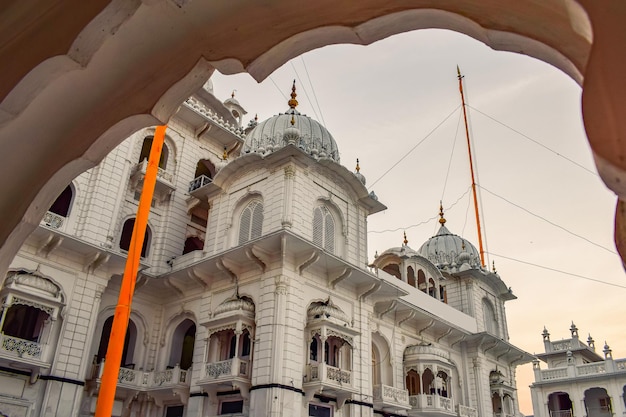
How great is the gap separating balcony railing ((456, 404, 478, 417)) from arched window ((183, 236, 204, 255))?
1453 centimetres

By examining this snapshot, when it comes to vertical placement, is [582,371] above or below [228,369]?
above

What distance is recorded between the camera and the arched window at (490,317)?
3072cm

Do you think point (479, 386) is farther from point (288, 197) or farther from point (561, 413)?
point (288, 197)

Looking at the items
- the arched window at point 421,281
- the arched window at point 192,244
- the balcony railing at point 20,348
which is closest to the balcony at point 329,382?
the balcony railing at point 20,348

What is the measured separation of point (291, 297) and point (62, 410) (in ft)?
26.9

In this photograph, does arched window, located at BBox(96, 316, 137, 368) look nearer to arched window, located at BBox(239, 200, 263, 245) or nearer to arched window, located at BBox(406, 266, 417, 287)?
arched window, located at BBox(239, 200, 263, 245)

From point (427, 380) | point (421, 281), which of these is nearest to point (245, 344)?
point (427, 380)

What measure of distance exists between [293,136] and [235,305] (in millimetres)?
7363

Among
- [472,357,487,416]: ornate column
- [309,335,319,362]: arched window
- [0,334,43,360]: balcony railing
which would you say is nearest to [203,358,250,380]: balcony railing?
[309,335,319,362]: arched window

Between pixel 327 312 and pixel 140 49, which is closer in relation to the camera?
pixel 140 49

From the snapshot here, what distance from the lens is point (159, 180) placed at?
2252cm

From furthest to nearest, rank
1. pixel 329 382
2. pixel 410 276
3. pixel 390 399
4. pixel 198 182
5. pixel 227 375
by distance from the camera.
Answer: pixel 410 276
pixel 198 182
pixel 390 399
pixel 329 382
pixel 227 375

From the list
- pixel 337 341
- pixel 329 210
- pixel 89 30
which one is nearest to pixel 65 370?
pixel 337 341

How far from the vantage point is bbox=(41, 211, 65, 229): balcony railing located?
18281mm
